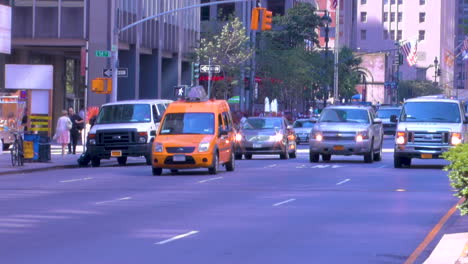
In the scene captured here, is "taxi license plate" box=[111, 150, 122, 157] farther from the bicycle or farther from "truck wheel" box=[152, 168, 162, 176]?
"truck wheel" box=[152, 168, 162, 176]

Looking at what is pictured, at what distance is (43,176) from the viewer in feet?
93.0

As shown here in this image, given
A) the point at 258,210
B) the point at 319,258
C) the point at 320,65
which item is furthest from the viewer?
the point at 320,65

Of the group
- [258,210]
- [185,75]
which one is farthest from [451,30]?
[258,210]

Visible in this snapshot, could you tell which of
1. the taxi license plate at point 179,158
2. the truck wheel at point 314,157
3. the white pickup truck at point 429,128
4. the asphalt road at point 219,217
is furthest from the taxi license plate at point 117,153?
the white pickup truck at point 429,128

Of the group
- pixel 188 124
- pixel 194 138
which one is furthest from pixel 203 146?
pixel 188 124

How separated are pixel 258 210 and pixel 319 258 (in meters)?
5.84

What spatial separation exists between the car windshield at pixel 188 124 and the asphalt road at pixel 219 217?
1315 mm

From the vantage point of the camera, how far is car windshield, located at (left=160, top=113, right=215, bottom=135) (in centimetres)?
2838

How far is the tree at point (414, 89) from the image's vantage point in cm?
13325

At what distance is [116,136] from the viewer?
32906 millimetres

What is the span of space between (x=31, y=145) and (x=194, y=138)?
305 inches

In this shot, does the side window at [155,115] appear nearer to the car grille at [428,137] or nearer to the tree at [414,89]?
the car grille at [428,137]

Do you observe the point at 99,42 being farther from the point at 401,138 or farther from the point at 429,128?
the point at 429,128

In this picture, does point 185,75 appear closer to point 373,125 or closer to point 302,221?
point 373,125
